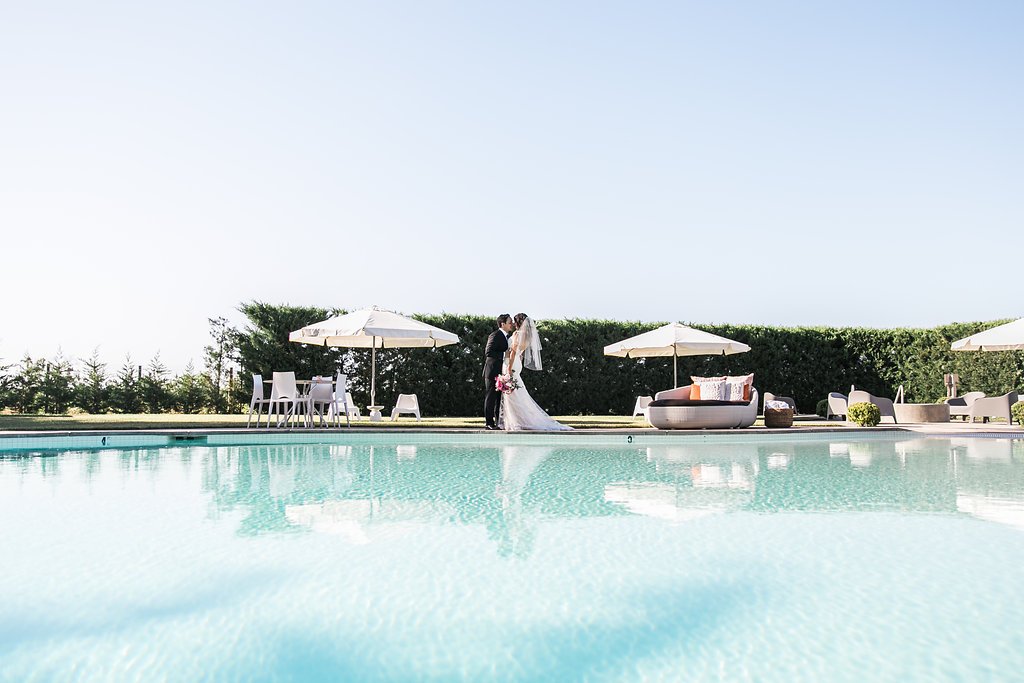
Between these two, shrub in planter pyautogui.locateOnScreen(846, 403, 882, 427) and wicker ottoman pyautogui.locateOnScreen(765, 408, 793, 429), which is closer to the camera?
wicker ottoman pyautogui.locateOnScreen(765, 408, 793, 429)

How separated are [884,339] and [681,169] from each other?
8789 mm

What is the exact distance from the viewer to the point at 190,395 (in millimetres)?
16938

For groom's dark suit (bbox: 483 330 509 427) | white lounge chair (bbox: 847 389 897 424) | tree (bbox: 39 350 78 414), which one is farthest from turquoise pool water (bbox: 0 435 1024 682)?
tree (bbox: 39 350 78 414)

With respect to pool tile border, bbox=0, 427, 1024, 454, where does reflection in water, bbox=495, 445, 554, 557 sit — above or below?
below

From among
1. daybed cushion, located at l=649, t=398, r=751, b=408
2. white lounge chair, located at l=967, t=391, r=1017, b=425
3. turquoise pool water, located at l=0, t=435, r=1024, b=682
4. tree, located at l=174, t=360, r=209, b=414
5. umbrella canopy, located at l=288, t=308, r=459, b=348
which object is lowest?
turquoise pool water, located at l=0, t=435, r=1024, b=682

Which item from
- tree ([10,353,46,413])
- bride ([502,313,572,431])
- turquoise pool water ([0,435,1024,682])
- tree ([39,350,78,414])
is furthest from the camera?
tree ([39,350,78,414])

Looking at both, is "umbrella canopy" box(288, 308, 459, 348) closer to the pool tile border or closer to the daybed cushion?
the pool tile border

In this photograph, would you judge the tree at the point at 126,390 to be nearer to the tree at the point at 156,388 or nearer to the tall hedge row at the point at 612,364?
the tree at the point at 156,388

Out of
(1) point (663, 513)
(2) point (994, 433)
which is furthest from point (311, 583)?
(2) point (994, 433)

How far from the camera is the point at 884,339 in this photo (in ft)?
63.9

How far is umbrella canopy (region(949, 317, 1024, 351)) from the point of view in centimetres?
1508

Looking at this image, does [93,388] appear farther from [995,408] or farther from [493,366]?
[995,408]

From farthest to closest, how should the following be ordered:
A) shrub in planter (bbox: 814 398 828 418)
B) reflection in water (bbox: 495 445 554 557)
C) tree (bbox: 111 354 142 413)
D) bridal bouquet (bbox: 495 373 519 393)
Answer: shrub in planter (bbox: 814 398 828 418) < tree (bbox: 111 354 142 413) < bridal bouquet (bbox: 495 373 519 393) < reflection in water (bbox: 495 445 554 557)

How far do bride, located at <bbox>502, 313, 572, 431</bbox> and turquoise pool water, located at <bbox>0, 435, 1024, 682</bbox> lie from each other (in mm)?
4801
